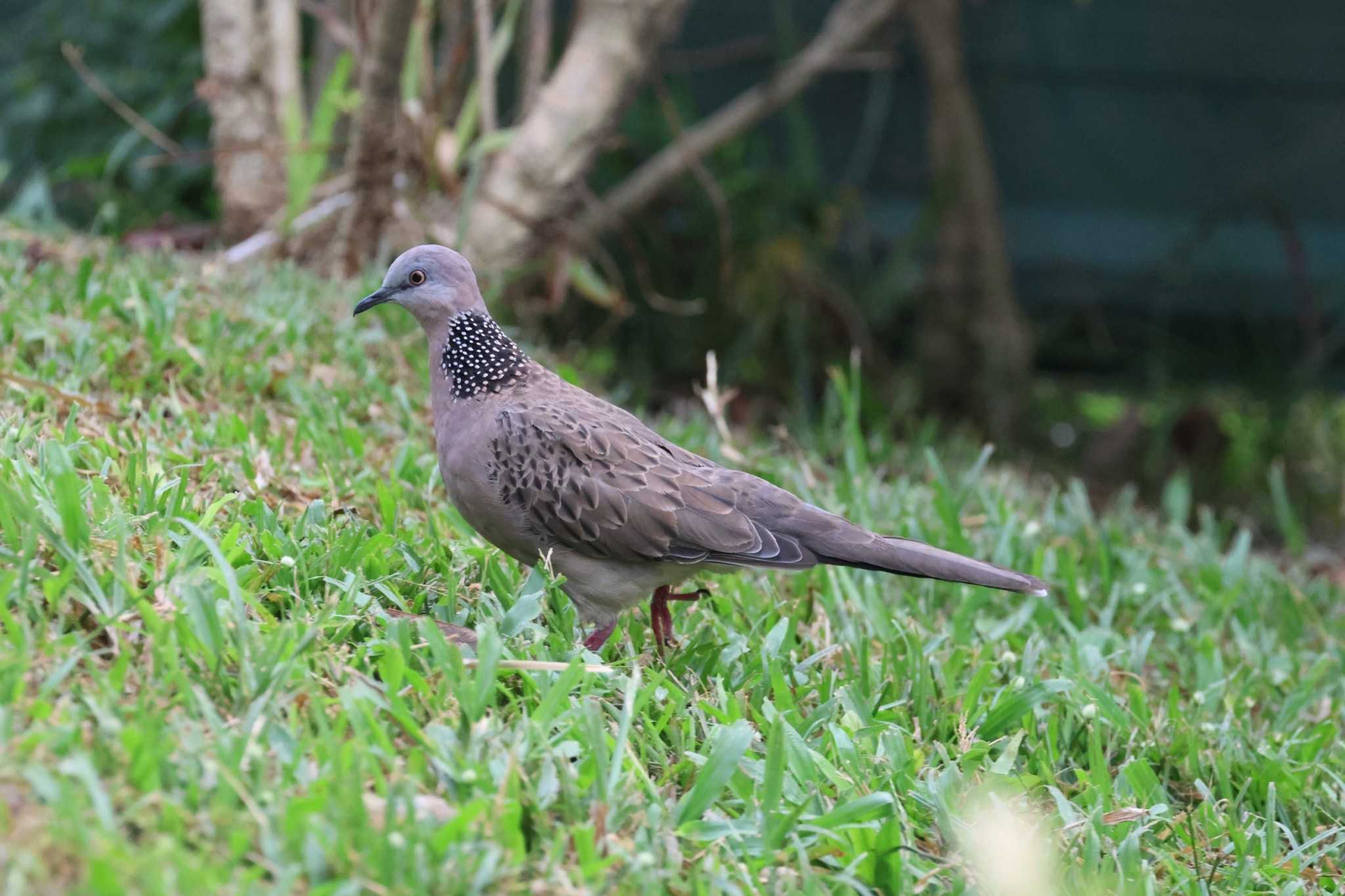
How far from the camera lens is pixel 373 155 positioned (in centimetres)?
611

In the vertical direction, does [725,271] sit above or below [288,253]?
below

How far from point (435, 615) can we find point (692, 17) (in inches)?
242

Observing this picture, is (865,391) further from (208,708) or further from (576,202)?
(208,708)

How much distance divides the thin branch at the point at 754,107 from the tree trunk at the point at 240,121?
1.49 meters

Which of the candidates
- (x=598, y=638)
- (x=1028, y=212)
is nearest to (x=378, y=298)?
(x=598, y=638)

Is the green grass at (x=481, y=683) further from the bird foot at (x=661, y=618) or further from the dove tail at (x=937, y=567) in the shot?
the dove tail at (x=937, y=567)

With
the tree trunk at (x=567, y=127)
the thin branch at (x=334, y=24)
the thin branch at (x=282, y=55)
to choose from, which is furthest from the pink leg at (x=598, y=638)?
the thin branch at (x=282, y=55)

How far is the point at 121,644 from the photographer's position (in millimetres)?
2600

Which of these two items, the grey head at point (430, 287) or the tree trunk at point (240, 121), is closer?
the grey head at point (430, 287)

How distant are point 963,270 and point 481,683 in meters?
6.20

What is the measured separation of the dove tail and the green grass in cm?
32

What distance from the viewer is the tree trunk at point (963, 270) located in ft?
26.6

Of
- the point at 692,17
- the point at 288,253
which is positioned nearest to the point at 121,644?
the point at 288,253

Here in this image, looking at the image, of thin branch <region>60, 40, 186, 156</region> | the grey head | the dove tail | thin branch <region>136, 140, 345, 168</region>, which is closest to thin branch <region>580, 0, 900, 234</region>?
thin branch <region>136, 140, 345, 168</region>
